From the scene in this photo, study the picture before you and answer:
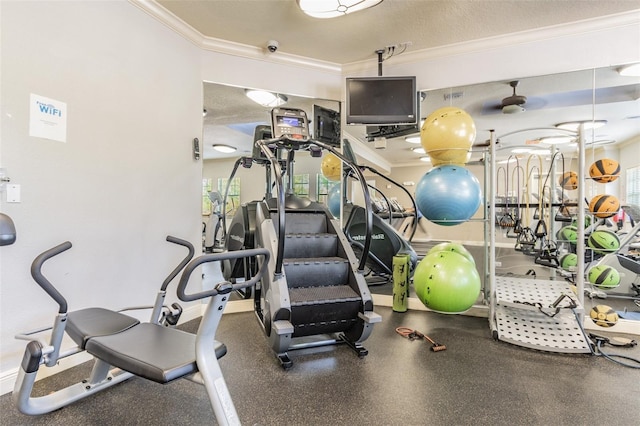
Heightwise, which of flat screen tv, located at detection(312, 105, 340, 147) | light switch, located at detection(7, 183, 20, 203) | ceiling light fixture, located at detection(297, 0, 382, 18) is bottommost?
light switch, located at detection(7, 183, 20, 203)

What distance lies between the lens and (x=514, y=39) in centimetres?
328

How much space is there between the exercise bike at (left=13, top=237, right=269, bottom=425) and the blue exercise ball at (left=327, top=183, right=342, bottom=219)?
2.67 m

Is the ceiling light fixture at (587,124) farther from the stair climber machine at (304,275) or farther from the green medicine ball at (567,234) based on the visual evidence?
the stair climber machine at (304,275)

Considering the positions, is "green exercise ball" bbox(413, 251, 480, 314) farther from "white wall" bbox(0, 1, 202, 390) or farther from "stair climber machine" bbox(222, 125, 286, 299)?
"white wall" bbox(0, 1, 202, 390)

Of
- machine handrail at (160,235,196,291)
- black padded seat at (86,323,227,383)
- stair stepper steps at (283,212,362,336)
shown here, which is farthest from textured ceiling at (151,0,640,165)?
black padded seat at (86,323,227,383)

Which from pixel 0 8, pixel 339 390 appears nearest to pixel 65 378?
pixel 339 390

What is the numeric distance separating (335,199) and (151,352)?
118 inches

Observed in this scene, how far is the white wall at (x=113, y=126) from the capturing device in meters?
2.01

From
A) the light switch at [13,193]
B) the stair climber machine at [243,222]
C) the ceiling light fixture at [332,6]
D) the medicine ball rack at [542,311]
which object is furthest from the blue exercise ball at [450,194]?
the light switch at [13,193]

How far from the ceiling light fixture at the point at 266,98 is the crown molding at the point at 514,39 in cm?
92

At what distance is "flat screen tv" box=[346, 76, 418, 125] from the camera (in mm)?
3596

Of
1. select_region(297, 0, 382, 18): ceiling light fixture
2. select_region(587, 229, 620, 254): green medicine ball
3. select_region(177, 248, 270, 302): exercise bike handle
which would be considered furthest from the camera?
select_region(587, 229, 620, 254): green medicine ball

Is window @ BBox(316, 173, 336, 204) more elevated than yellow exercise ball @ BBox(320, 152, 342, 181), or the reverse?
yellow exercise ball @ BBox(320, 152, 342, 181)

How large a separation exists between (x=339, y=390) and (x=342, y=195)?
8.23 feet
